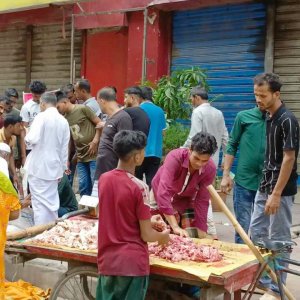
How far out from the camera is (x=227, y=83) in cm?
973

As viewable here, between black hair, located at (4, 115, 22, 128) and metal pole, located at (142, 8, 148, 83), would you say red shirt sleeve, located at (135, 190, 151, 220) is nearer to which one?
black hair, located at (4, 115, 22, 128)

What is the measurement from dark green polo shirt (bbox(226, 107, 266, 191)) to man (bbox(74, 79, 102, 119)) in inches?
113

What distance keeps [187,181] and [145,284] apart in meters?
1.32

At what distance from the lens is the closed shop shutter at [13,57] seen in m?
12.9

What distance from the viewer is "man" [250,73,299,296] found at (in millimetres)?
4301

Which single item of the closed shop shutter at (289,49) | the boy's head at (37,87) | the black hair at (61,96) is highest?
the closed shop shutter at (289,49)

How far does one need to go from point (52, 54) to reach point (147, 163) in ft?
20.3

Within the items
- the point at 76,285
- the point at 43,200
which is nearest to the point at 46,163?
the point at 43,200

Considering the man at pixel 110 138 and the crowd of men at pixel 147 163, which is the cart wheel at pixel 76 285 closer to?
the crowd of men at pixel 147 163

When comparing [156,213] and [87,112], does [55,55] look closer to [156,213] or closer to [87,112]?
[87,112]

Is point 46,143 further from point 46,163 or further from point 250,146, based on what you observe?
point 250,146

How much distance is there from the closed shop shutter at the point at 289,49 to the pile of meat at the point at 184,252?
5.39m

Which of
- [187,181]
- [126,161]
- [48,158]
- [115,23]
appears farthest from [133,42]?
[126,161]

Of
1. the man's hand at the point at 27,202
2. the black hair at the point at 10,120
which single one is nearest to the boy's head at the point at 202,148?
the man's hand at the point at 27,202
